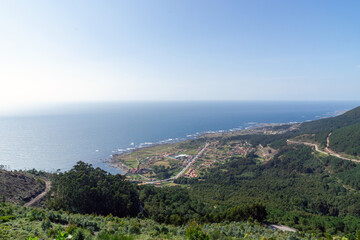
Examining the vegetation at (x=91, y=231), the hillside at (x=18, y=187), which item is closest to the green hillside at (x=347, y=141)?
the vegetation at (x=91, y=231)

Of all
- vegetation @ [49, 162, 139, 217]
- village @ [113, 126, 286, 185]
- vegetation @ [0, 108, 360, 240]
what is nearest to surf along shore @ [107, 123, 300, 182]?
village @ [113, 126, 286, 185]

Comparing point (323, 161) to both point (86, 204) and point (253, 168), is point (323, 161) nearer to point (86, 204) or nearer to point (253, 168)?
point (253, 168)

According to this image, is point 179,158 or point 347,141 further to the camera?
point 179,158

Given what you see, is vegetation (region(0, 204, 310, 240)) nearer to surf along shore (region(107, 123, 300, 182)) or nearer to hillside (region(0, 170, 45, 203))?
hillside (region(0, 170, 45, 203))

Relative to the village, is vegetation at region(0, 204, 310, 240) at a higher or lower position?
higher

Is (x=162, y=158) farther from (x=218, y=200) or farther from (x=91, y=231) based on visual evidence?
(x=91, y=231)

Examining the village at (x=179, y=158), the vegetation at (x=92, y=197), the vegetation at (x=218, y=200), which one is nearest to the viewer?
the vegetation at (x=218, y=200)

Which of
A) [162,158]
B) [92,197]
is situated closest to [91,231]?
[92,197]

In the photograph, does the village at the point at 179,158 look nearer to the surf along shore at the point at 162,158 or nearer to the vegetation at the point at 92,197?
the surf along shore at the point at 162,158

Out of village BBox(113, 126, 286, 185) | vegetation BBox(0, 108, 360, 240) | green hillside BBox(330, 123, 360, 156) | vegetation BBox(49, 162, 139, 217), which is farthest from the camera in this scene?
village BBox(113, 126, 286, 185)
